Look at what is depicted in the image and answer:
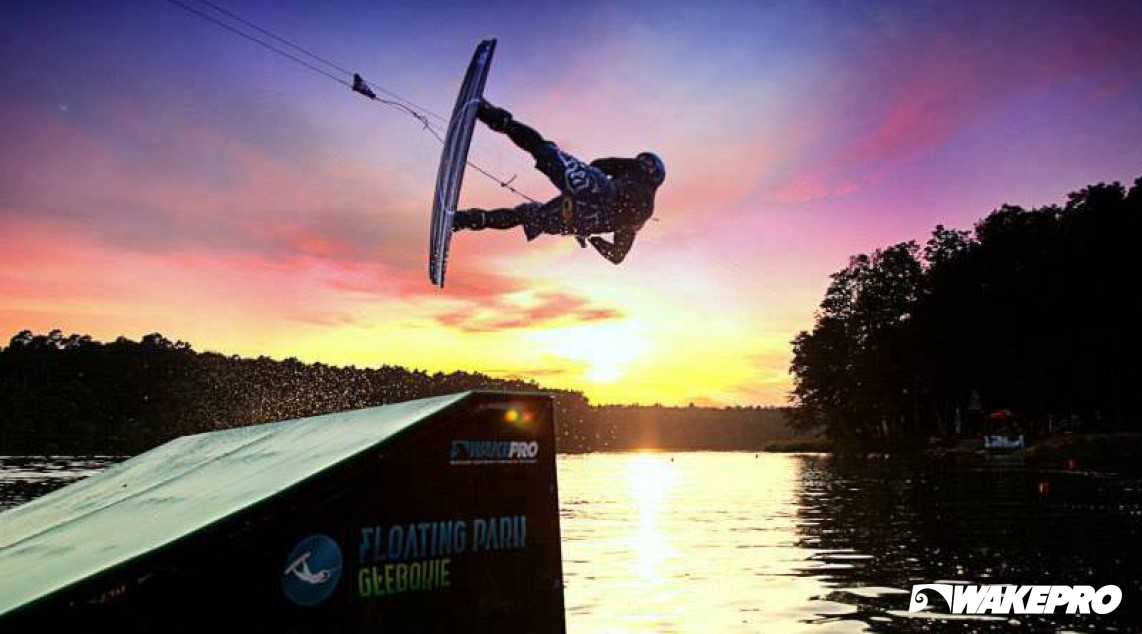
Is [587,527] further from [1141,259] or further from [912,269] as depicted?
[912,269]

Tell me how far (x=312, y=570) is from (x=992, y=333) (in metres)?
86.2

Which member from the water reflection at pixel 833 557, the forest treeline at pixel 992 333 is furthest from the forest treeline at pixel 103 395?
the water reflection at pixel 833 557

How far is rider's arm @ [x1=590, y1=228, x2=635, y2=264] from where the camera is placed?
12.8 meters

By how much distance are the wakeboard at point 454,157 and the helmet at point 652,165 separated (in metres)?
2.45

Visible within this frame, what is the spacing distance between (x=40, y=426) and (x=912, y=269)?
13003 centimetres

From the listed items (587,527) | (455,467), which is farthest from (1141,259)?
(455,467)

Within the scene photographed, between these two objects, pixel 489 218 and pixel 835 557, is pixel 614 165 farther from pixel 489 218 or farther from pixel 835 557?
pixel 835 557

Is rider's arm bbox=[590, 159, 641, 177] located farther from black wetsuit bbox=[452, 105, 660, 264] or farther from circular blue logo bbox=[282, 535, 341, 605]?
circular blue logo bbox=[282, 535, 341, 605]

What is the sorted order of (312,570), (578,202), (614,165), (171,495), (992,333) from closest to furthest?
(312,570)
(171,495)
(578,202)
(614,165)
(992,333)

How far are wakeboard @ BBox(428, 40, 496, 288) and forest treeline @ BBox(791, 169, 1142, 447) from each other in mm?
71719

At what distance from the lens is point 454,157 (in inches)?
474

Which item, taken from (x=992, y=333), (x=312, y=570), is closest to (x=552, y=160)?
(x=312, y=570)

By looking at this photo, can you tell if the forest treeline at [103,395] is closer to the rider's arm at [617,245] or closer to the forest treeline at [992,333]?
the forest treeline at [992,333]

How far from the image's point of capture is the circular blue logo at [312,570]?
14.6 feet
